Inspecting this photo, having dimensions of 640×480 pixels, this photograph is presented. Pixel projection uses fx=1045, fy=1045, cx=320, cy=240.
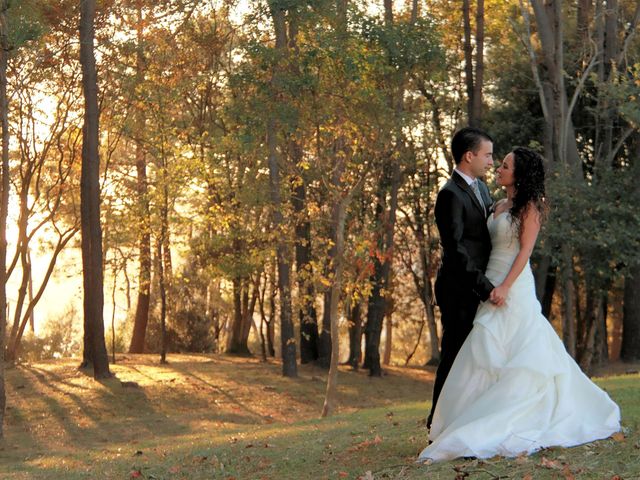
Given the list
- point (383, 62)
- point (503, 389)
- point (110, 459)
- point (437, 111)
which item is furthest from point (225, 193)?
point (503, 389)

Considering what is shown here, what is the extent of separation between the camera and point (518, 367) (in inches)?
316

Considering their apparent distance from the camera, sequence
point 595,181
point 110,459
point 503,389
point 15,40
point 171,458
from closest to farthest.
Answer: point 503,389, point 171,458, point 110,459, point 15,40, point 595,181

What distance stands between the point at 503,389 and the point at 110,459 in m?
6.74

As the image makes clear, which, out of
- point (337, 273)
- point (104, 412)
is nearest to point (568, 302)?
point (337, 273)

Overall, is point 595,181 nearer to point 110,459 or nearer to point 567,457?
point 110,459

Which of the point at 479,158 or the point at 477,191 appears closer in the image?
the point at 479,158

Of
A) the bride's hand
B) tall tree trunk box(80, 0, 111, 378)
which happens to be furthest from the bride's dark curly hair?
tall tree trunk box(80, 0, 111, 378)

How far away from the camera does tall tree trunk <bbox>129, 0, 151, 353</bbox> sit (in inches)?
1075

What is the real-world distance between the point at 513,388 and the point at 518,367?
0.17m

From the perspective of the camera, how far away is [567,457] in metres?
7.56

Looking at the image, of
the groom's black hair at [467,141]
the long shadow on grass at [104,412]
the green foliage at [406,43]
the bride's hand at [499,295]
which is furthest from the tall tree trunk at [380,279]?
the bride's hand at [499,295]

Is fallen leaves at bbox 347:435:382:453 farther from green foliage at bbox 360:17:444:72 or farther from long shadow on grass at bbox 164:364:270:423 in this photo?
long shadow on grass at bbox 164:364:270:423

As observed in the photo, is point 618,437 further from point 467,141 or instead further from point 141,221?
point 141,221

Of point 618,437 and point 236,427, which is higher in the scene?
point 618,437
